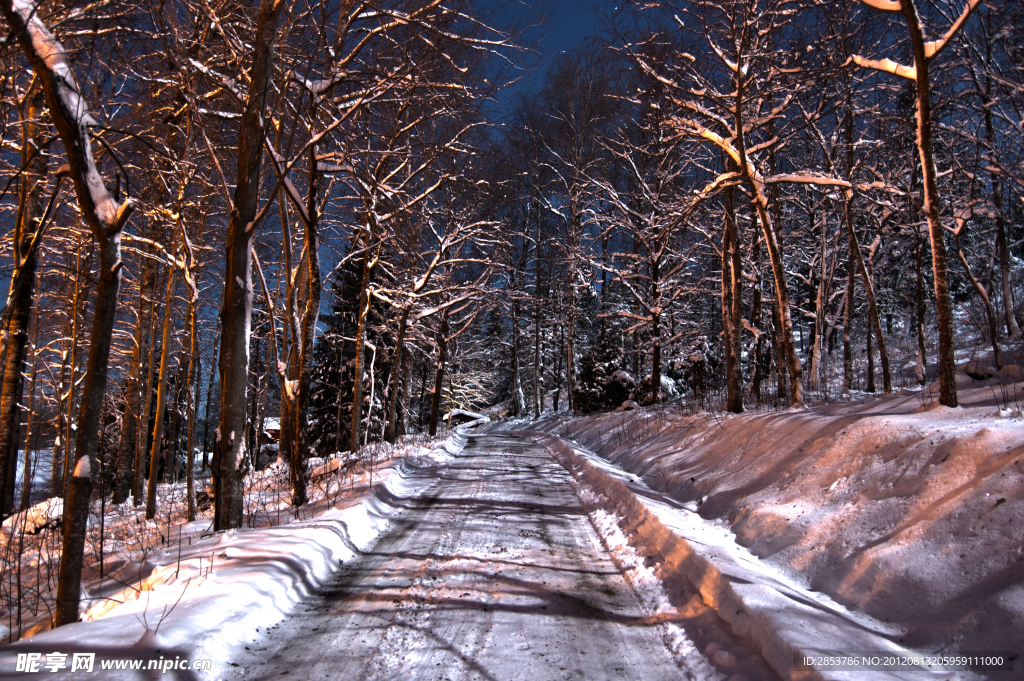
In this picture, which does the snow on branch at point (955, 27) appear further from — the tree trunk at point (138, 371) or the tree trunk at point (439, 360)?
the tree trunk at point (439, 360)

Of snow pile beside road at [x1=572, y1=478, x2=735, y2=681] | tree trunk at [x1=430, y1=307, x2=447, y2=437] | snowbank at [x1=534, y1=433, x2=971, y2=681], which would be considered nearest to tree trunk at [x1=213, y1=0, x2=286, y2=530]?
snow pile beside road at [x1=572, y1=478, x2=735, y2=681]

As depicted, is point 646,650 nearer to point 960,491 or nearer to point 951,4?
point 960,491

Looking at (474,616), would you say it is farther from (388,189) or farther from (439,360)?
(439,360)

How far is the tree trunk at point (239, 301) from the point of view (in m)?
5.97

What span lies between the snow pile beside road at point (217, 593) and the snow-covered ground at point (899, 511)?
4.09m

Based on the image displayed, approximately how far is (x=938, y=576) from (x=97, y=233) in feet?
20.7

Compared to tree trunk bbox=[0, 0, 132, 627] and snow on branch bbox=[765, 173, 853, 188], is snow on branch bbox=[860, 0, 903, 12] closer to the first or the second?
snow on branch bbox=[765, 173, 853, 188]

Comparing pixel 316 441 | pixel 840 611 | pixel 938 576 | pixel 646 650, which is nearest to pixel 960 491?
pixel 938 576

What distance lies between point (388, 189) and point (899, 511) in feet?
29.6

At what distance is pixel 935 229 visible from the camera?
648cm

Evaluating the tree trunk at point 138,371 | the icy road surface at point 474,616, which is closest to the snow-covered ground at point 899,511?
the icy road surface at point 474,616

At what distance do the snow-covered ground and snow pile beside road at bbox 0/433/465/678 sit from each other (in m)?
4.09

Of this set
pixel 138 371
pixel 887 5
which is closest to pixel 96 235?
pixel 887 5

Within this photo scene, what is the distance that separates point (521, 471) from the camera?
11242 mm
